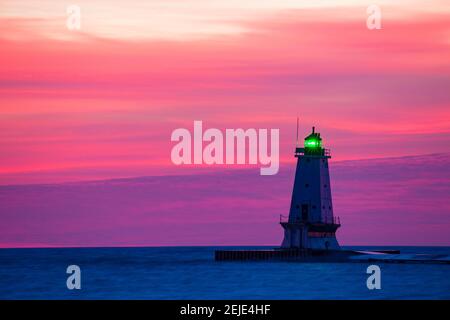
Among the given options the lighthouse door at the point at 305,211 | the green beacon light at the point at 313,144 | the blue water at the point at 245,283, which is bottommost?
the blue water at the point at 245,283

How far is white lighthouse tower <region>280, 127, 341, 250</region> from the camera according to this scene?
9975cm

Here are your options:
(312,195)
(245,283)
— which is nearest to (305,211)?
(312,195)

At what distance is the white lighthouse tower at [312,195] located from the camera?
327ft

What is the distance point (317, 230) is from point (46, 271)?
1384 inches

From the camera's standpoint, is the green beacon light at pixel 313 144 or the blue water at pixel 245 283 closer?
the blue water at pixel 245 283

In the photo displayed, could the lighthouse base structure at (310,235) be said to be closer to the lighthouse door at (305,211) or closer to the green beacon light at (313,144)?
the lighthouse door at (305,211)

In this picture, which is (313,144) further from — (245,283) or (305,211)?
(245,283)

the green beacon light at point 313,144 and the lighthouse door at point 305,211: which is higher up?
the green beacon light at point 313,144

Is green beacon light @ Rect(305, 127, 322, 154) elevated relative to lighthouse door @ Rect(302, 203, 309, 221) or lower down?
elevated

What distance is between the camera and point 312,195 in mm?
100062

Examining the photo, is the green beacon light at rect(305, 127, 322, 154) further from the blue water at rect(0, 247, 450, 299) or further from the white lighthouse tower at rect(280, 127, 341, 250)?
the blue water at rect(0, 247, 450, 299)

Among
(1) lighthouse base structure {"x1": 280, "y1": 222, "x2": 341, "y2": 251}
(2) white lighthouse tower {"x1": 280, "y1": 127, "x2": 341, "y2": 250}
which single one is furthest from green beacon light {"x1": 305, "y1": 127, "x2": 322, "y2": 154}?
(1) lighthouse base structure {"x1": 280, "y1": 222, "x2": 341, "y2": 251}

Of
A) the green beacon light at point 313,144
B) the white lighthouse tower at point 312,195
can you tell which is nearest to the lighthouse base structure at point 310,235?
the white lighthouse tower at point 312,195

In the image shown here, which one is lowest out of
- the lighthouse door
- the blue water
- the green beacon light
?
the blue water
